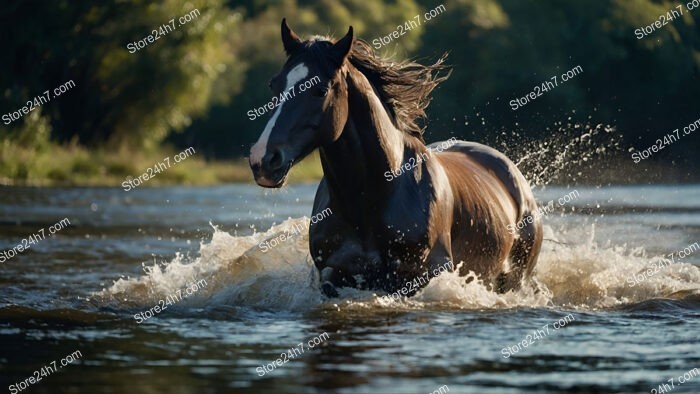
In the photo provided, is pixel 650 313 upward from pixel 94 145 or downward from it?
downward

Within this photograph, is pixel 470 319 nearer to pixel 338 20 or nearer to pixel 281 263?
pixel 281 263

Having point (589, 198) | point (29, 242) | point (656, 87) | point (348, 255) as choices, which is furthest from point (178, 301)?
point (656, 87)

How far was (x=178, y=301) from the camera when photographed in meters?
9.51

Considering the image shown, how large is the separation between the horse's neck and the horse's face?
0.18 meters

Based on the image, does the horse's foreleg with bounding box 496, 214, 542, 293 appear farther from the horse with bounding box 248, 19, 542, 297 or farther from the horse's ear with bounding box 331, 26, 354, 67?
the horse's ear with bounding box 331, 26, 354, 67

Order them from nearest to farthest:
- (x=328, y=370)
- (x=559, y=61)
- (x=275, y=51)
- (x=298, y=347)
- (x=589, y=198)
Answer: (x=328, y=370) → (x=298, y=347) → (x=589, y=198) → (x=559, y=61) → (x=275, y=51)

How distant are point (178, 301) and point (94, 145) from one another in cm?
2928

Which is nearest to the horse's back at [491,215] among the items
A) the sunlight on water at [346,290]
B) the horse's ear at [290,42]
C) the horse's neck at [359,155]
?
the sunlight on water at [346,290]

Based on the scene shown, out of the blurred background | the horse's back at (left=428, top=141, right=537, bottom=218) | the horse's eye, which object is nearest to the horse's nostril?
the horse's eye

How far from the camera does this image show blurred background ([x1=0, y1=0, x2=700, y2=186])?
89.0 feet

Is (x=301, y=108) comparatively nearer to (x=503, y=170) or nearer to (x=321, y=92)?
(x=321, y=92)

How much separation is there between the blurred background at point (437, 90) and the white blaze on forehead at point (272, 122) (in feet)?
57.8

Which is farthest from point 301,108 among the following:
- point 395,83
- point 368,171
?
point 395,83

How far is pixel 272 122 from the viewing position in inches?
298
